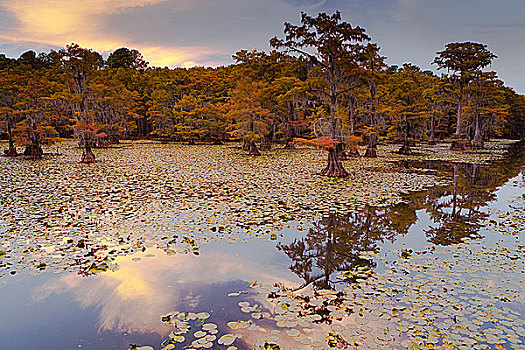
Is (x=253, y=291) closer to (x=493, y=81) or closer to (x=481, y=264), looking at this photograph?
(x=481, y=264)

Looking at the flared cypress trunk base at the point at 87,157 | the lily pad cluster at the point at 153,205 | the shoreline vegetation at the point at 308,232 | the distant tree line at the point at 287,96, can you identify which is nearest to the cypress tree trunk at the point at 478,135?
the distant tree line at the point at 287,96

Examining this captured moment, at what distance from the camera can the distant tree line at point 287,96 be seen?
15258mm

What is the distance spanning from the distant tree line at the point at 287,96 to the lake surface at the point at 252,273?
24.0 feet

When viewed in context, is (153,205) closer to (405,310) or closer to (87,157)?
(405,310)

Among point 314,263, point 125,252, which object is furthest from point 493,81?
point 125,252

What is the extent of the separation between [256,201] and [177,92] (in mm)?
38358

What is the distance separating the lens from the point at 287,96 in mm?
24375

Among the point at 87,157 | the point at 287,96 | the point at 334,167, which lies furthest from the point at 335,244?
the point at 287,96

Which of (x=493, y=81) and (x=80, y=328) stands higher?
(x=493, y=81)

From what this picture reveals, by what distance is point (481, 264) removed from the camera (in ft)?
18.0

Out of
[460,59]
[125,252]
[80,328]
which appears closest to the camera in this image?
[80,328]

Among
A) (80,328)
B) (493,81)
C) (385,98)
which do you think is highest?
(493,81)

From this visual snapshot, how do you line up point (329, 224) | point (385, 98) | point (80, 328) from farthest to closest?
1. point (385, 98)
2. point (329, 224)
3. point (80, 328)

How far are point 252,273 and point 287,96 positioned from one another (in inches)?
812
